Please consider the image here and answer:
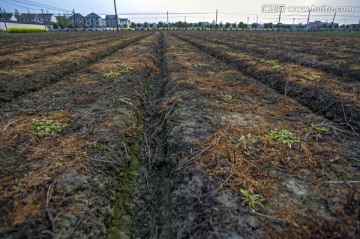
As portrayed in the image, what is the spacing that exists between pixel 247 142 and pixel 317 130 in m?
1.24

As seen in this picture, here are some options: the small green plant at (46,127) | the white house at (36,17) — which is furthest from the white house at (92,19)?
the small green plant at (46,127)

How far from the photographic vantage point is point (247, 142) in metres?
2.84

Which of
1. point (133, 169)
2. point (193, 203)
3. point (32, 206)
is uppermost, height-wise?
point (32, 206)

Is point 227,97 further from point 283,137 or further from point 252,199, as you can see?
point 252,199

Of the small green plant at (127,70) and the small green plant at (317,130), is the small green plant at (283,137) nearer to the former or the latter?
the small green plant at (317,130)

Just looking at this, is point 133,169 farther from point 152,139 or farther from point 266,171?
point 266,171

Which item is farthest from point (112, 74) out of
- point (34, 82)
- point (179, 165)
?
point (179, 165)

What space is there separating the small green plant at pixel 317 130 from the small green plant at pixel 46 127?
12.0ft

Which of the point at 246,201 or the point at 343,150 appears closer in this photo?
the point at 246,201

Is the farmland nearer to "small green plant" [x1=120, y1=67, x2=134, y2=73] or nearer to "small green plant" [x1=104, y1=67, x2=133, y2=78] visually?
"small green plant" [x1=104, y1=67, x2=133, y2=78]

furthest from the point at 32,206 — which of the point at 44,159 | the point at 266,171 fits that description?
the point at 266,171

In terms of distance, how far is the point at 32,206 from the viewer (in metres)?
1.77

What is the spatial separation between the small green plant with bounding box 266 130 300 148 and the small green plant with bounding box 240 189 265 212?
1.13 m

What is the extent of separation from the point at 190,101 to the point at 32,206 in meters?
3.20
